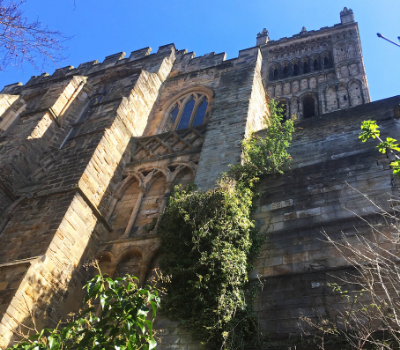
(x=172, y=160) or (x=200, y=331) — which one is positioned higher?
(x=172, y=160)

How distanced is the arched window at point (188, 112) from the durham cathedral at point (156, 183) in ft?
0.15

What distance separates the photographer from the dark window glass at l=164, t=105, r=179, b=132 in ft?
41.5

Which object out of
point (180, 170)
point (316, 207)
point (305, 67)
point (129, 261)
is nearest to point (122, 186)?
point (180, 170)

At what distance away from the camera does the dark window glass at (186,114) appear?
1262cm

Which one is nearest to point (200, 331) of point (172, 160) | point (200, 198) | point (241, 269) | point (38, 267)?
point (241, 269)

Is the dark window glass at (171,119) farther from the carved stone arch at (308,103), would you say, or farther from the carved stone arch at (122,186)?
the carved stone arch at (308,103)

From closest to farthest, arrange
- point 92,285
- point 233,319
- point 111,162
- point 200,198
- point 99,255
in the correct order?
point 92,285 < point 233,319 < point 200,198 < point 99,255 < point 111,162

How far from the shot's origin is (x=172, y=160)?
10.1m

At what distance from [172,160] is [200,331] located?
16.8ft

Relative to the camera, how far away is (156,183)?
32.2 ft

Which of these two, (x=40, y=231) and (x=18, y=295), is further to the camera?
(x=40, y=231)

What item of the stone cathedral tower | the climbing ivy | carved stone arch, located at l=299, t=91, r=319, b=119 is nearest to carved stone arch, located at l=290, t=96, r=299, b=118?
the stone cathedral tower

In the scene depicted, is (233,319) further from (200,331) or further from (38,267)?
(38,267)

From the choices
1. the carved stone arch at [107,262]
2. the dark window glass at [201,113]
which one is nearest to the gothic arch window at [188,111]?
the dark window glass at [201,113]
